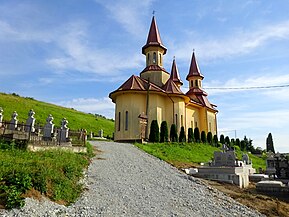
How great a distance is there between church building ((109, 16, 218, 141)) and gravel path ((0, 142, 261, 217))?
13.7 m

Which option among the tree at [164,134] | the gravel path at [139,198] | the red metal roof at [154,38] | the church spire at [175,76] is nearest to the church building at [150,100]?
the red metal roof at [154,38]

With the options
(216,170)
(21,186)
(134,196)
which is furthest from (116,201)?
(216,170)

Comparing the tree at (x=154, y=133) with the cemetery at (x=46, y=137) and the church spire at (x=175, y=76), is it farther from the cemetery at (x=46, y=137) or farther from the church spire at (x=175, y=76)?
the church spire at (x=175, y=76)

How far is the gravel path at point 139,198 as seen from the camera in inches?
253

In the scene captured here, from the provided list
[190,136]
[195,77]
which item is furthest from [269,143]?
[190,136]

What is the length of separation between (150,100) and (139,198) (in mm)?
21425

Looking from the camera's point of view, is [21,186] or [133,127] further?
[133,127]

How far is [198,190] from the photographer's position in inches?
384

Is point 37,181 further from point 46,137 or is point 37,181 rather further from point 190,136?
point 190,136

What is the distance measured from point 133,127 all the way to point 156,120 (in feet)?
8.41

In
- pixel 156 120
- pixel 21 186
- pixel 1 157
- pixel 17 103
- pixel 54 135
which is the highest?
pixel 17 103

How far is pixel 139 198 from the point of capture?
7.93 metres

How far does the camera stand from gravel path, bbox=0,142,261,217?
6438mm

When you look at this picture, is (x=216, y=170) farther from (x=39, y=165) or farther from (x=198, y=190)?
(x=39, y=165)
